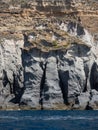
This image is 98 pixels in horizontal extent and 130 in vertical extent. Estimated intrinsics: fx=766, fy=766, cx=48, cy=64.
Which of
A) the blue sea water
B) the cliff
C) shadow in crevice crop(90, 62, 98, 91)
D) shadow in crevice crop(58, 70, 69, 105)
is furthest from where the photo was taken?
shadow in crevice crop(90, 62, 98, 91)

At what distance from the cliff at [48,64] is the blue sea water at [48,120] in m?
5.55

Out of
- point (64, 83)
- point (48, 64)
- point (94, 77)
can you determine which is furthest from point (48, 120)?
point (94, 77)

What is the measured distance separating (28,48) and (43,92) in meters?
7.25

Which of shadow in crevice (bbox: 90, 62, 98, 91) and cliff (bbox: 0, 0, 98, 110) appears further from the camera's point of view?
shadow in crevice (bbox: 90, 62, 98, 91)

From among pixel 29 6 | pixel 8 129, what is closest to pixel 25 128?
pixel 8 129

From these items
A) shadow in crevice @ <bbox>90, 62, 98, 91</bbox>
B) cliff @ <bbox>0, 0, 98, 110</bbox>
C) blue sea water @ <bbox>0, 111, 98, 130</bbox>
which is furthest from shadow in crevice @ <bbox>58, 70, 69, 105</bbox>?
blue sea water @ <bbox>0, 111, 98, 130</bbox>

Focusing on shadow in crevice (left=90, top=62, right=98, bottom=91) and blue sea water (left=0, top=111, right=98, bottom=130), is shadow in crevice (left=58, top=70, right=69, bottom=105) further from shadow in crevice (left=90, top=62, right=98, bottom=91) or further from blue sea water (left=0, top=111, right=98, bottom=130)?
blue sea water (left=0, top=111, right=98, bottom=130)

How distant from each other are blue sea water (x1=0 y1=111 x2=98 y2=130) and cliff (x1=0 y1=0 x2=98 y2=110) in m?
5.55

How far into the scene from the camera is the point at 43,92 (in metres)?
99.1

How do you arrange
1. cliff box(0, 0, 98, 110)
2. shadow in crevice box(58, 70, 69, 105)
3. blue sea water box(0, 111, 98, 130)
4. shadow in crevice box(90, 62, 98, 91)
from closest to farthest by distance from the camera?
blue sea water box(0, 111, 98, 130), cliff box(0, 0, 98, 110), shadow in crevice box(58, 70, 69, 105), shadow in crevice box(90, 62, 98, 91)

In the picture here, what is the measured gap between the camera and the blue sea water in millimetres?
70819

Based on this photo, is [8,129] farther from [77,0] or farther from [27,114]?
[77,0]

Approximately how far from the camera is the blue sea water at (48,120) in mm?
70819

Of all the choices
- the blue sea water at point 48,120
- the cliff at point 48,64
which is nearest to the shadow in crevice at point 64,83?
the cliff at point 48,64
